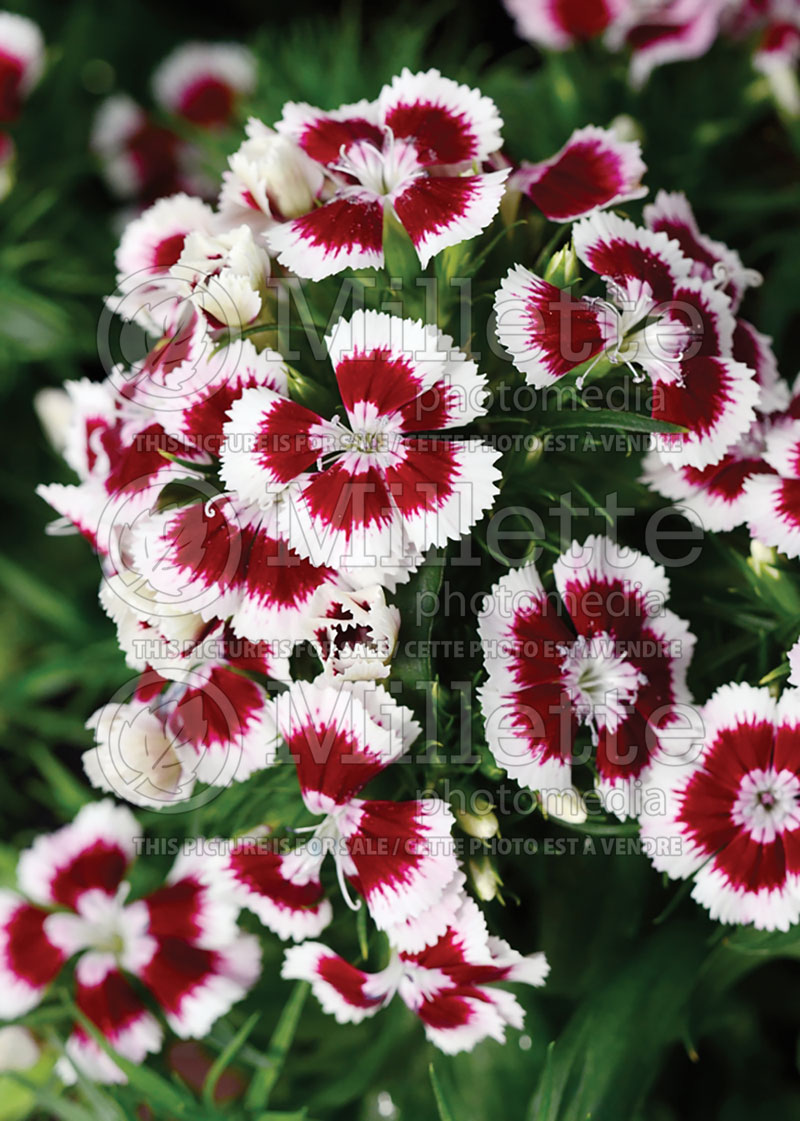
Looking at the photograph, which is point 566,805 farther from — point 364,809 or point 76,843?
point 76,843

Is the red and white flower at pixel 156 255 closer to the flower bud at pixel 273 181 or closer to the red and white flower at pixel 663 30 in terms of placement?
the flower bud at pixel 273 181

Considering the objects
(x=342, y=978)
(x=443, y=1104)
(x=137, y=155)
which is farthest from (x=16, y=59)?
(x=443, y=1104)

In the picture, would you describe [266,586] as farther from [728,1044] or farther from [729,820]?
[728,1044]

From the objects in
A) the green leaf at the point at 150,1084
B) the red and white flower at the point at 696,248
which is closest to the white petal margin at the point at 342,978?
the green leaf at the point at 150,1084

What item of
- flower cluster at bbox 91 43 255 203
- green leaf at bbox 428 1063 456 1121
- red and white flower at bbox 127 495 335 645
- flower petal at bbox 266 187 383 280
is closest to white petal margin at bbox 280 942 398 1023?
green leaf at bbox 428 1063 456 1121

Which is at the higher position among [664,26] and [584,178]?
[664,26]

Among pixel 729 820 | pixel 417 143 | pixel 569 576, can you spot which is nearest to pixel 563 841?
pixel 729 820

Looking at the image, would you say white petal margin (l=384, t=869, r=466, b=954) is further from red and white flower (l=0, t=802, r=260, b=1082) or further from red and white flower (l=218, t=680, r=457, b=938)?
red and white flower (l=0, t=802, r=260, b=1082)
